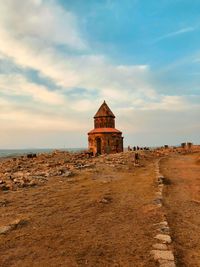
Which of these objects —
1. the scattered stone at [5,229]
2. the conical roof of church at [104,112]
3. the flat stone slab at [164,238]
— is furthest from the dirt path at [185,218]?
the conical roof of church at [104,112]

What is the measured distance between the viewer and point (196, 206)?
45.4ft

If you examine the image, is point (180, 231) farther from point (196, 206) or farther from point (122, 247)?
point (196, 206)

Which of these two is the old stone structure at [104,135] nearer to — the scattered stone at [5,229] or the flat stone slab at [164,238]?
the scattered stone at [5,229]

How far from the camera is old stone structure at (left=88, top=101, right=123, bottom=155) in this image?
5506 cm

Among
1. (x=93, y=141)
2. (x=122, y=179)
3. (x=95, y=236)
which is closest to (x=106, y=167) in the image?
(x=122, y=179)

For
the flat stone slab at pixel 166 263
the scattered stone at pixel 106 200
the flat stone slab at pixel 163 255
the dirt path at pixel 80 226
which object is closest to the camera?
the flat stone slab at pixel 166 263

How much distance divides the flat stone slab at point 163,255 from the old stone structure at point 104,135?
4592 centimetres

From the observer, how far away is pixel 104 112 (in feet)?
190

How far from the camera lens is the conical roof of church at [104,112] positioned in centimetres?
5781

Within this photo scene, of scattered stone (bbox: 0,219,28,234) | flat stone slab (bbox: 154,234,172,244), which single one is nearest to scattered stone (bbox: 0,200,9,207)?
scattered stone (bbox: 0,219,28,234)

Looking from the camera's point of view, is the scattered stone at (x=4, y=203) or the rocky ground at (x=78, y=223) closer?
the rocky ground at (x=78, y=223)

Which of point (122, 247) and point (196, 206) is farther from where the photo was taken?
point (196, 206)

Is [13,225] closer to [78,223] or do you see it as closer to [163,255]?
[78,223]

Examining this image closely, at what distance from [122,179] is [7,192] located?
24.6ft
